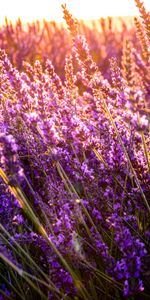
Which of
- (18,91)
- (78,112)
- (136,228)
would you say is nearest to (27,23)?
(78,112)

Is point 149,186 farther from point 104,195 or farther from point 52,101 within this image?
point 52,101

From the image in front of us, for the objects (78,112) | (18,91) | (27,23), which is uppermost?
(27,23)

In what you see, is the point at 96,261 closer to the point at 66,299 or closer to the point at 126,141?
the point at 66,299

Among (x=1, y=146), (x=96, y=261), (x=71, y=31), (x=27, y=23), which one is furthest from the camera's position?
(x=27, y=23)

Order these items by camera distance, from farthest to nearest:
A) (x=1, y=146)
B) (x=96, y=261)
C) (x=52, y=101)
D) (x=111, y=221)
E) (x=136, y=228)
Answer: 1. (x=52, y=101)
2. (x=136, y=228)
3. (x=96, y=261)
4. (x=111, y=221)
5. (x=1, y=146)

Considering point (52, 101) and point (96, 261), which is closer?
point (96, 261)

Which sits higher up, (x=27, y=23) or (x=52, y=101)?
(x=27, y=23)

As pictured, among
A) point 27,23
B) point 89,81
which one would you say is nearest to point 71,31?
point 89,81
